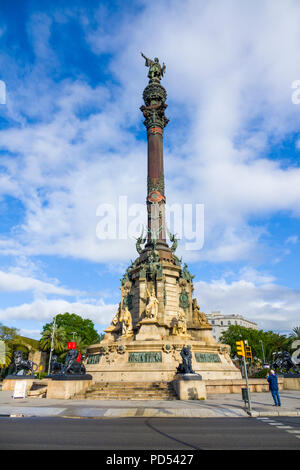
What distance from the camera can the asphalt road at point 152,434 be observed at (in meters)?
7.85

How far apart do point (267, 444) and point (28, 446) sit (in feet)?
19.5

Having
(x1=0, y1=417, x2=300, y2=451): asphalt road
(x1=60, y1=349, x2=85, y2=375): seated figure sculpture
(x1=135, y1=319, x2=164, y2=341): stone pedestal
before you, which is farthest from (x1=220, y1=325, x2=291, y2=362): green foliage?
(x1=0, y1=417, x2=300, y2=451): asphalt road

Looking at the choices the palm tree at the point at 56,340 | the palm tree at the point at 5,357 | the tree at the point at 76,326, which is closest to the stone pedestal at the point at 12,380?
the palm tree at the point at 5,357

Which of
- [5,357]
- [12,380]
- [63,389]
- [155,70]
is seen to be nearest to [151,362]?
[63,389]

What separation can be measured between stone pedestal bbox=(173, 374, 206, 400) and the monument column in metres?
16.5

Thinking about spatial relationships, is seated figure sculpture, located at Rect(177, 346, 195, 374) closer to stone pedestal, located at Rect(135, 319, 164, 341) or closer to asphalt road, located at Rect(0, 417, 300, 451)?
stone pedestal, located at Rect(135, 319, 164, 341)

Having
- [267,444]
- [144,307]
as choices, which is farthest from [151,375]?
[267,444]

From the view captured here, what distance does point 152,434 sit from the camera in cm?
920

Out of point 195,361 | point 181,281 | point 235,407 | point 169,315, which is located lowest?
point 235,407

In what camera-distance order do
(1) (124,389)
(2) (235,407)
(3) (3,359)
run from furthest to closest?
(3) (3,359), (1) (124,389), (2) (235,407)

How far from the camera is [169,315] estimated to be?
3022 centimetres

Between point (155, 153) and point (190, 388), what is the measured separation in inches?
1070

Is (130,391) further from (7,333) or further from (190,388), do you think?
(7,333)

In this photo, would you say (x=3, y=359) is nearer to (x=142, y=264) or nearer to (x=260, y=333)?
(x=142, y=264)
